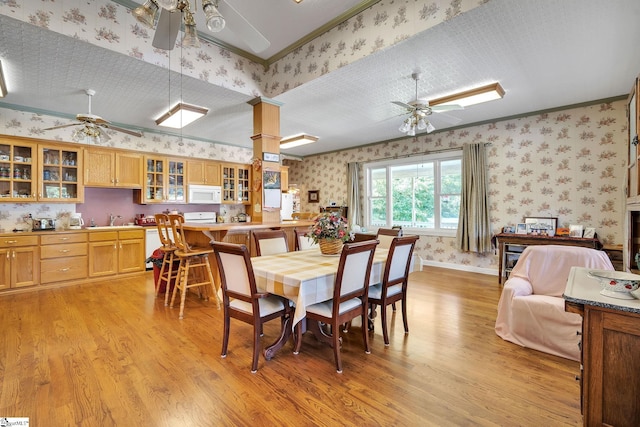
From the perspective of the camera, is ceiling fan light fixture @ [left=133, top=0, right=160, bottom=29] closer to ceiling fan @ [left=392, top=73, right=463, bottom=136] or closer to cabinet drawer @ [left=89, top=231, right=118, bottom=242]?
ceiling fan @ [left=392, top=73, right=463, bottom=136]

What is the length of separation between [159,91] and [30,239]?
2.87 m

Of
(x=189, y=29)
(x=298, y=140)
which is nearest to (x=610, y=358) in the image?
(x=189, y=29)

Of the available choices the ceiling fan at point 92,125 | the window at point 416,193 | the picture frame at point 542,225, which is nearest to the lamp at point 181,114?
the ceiling fan at point 92,125

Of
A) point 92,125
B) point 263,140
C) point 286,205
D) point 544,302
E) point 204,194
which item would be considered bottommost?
point 544,302

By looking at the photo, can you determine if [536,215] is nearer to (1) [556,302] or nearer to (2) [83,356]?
(1) [556,302]

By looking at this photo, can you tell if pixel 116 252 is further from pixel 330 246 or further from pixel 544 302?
pixel 544 302

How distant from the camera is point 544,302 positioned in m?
2.45

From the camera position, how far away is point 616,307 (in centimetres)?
126

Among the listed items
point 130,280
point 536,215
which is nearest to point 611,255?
point 536,215

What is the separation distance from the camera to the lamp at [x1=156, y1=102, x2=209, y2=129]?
13.6ft

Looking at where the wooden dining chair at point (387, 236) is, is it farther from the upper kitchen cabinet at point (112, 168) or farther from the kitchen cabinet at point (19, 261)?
the kitchen cabinet at point (19, 261)

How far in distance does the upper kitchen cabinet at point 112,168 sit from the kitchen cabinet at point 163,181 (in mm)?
154

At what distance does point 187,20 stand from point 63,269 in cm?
450

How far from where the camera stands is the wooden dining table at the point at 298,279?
1.98 metres
